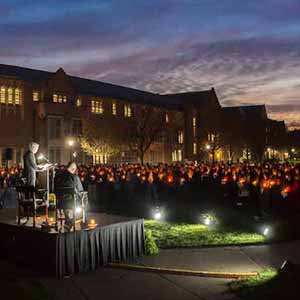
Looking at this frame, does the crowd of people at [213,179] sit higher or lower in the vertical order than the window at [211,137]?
lower

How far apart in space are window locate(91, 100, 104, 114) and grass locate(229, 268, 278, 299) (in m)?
41.7

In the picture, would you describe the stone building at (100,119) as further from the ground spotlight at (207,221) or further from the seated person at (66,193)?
the seated person at (66,193)

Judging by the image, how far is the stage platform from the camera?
994 centimetres

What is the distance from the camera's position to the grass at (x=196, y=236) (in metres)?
12.9

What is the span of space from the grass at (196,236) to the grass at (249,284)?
357cm

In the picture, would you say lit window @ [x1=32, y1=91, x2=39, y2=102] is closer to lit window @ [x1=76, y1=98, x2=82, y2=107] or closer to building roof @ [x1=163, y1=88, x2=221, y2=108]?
lit window @ [x1=76, y1=98, x2=82, y2=107]

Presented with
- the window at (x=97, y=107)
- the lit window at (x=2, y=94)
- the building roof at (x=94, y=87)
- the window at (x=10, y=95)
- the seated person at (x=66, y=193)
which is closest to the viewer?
the seated person at (x=66, y=193)

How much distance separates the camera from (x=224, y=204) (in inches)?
719

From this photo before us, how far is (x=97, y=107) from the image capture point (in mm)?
50406

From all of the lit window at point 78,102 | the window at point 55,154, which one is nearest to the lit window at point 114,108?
the lit window at point 78,102

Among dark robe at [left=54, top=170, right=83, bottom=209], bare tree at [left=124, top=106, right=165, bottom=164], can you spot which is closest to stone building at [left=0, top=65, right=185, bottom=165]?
bare tree at [left=124, top=106, right=165, bottom=164]

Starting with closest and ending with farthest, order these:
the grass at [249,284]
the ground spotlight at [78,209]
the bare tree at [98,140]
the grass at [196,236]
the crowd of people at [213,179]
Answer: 1. the grass at [249,284]
2. the ground spotlight at [78,209]
3. the grass at [196,236]
4. the crowd of people at [213,179]
5. the bare tree at [98,140]

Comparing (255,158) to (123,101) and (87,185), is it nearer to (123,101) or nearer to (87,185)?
(123,101)

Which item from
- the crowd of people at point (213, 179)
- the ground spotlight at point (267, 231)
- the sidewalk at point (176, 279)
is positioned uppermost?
the crowd of people at point (213, 179)
